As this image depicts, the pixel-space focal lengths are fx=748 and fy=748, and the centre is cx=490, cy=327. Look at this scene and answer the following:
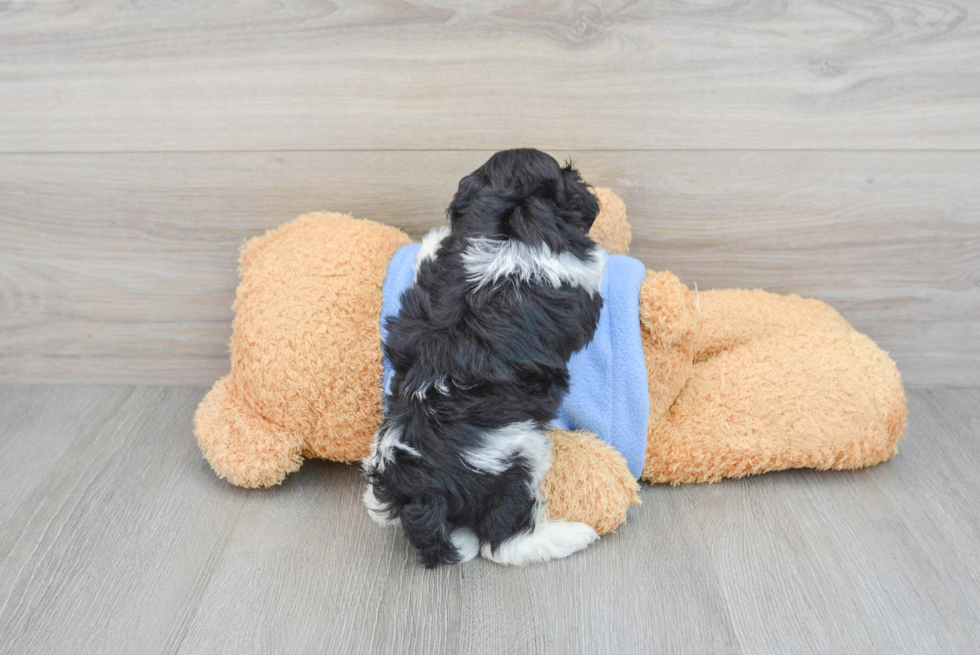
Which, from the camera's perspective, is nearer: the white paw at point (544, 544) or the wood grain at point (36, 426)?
the white paw at point (544, 544)

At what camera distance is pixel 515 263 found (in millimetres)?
796

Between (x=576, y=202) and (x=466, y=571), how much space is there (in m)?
0.44

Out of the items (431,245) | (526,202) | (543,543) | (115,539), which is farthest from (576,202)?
(115,539)

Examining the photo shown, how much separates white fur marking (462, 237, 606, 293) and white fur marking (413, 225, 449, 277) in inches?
2.3

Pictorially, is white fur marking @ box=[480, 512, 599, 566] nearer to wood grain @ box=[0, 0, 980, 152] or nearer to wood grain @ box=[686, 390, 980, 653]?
wood grain @ box=[686, 390, 980, 653]

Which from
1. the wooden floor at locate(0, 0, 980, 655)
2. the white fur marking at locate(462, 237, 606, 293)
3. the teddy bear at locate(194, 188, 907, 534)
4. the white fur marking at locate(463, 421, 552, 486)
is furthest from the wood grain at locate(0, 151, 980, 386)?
the white fur marking at locate(463, 421, 552, 486)

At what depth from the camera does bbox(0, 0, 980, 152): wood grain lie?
1030 mm

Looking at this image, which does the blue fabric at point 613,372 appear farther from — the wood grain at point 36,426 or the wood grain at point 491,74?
the wood grain at point 36,426

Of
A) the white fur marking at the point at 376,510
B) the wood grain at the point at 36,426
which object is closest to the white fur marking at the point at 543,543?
the white fur marking at the point at 376,510

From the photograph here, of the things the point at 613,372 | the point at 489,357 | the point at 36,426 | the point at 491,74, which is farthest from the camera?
the point at 36,426

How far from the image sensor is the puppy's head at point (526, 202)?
81 cm

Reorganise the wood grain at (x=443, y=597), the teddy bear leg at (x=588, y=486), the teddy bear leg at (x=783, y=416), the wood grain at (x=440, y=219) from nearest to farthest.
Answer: the wood grain at (x=443, y=597)
the teddy bear leg at (x=588, y=486)
the teddy bear leg at (x=783, y=416)
the wood grain at (x=440, y=219)

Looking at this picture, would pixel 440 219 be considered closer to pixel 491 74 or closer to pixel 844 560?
pixel 491 74

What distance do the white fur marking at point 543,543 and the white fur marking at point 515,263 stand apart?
278mm
